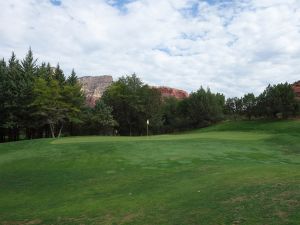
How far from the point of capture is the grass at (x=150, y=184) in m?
11.9

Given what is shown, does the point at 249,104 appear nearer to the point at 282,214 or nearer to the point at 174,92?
the point at 282,214

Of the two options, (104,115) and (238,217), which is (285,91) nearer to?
(104,115)

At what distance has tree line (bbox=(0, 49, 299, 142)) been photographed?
64188mm

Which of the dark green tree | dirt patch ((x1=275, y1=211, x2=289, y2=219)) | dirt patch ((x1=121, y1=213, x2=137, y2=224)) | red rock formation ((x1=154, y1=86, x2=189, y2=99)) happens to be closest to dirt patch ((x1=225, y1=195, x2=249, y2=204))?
dirt patch ((x1=275, y1=211, x2=289, y2=219))

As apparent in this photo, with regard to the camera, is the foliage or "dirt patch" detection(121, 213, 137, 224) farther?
the foliage

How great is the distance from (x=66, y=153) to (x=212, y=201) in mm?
19385

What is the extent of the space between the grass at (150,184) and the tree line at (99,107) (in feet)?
100

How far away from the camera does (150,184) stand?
60.8ft

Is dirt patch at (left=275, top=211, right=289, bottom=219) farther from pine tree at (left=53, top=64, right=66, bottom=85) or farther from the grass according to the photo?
pine tree at (left=53, top=64, right=66, bottom=85)

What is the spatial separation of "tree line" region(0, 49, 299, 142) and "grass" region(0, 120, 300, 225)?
30.5 meters

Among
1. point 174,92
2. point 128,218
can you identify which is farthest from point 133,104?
point 174,92

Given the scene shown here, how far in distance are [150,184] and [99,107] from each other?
57.2 metres

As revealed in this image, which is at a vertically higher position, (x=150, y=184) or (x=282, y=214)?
(x=282, y=214)

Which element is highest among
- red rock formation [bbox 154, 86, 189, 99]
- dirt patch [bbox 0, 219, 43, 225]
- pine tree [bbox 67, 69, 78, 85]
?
red rock formation [bbox 154, 86, 189, 99]
